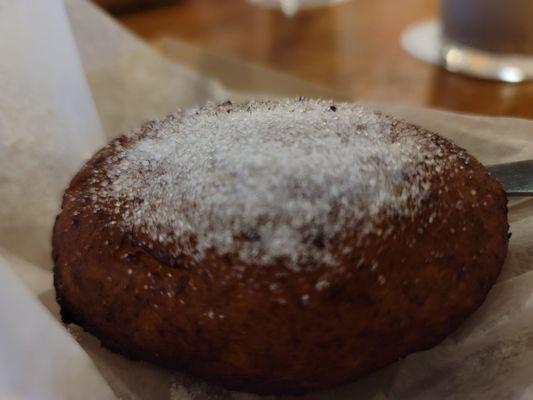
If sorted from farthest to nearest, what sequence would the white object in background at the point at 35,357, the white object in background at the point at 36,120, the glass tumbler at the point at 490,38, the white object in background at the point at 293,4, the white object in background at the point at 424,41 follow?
1. the white object in background at the point at 293,4
2. the white object in background at the point at 424,41
3. the glass tumbler at the point at 490,38
4. the white object in background at the point at 36,120
5. the white object in background at the point at 35,357

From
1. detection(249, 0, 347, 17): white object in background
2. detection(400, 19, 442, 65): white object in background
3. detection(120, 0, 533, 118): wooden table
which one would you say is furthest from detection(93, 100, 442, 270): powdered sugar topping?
detection(249, 0, 347, 17): white object in background

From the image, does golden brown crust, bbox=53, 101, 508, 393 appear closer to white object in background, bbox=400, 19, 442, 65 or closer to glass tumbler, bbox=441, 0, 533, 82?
glass tumbler, bbox=441, 0, 533, 82

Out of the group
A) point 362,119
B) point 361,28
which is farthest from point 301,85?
point 362,119

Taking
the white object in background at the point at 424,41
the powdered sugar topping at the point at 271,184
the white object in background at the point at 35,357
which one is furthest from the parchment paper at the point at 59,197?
the white object in background at the point at 424,41

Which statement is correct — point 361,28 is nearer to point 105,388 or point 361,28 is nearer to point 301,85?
point 301,85

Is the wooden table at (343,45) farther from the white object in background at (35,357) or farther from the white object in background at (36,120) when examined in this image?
the white object in background at (35,357)

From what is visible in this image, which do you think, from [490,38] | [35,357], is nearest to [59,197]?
[35,357]
